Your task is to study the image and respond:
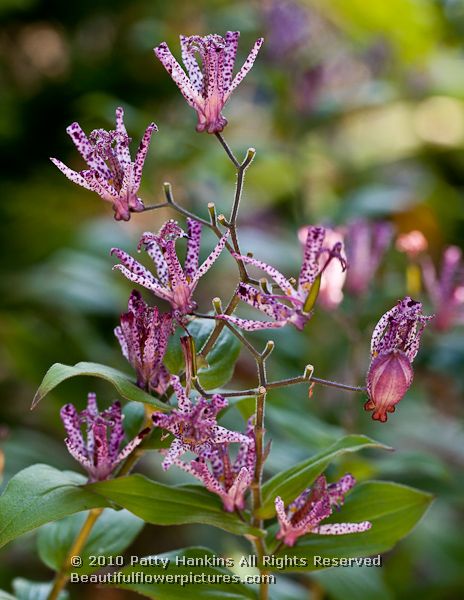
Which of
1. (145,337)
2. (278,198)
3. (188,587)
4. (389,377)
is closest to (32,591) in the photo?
(188,587)

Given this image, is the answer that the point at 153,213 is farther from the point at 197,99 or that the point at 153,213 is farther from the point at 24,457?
the point at 197,99

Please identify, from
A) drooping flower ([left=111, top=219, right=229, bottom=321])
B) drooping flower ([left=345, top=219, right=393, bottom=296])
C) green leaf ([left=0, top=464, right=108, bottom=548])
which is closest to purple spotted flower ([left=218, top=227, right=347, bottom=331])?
drooping flower ([left=111, top=219, right=229, bottom=321])

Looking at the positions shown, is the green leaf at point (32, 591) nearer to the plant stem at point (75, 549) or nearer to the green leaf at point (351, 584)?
the plant stem at point (75, 549)

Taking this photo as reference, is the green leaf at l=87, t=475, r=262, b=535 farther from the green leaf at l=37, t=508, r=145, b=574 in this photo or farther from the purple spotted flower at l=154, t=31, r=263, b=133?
the purple spotted flower at l=154, t=31, r=263, b=133

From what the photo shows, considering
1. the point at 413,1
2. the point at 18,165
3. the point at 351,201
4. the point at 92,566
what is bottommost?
→ the point at 92,566

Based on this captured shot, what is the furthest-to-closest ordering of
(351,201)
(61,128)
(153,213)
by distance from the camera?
(61,128), (153,213), (351,201)

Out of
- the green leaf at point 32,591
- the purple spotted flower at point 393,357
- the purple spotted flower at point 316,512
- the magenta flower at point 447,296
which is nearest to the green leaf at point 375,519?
the purple spotted flower at point 316,512

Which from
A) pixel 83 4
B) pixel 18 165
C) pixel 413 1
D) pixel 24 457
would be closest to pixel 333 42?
pixel 413 1
